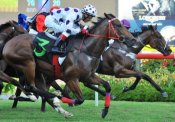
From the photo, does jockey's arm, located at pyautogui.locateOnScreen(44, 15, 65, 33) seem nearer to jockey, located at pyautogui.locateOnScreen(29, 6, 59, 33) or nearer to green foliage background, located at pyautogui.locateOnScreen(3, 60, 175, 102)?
jockey, located at pyautogui.locateOnScreen(29, 6, 59, 33)

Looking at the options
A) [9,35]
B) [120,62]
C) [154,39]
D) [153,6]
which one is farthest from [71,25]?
[153,6]

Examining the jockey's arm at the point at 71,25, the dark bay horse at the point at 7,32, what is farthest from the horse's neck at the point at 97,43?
the dark bay horse at the point at 7,32

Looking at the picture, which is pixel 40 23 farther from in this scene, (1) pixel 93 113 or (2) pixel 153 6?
(2) pixel 153 6

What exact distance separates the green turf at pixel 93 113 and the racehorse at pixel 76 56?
1.06 feet

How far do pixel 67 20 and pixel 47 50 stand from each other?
1.66 ft

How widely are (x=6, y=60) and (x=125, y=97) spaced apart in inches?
168

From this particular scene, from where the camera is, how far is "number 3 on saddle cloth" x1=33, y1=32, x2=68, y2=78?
8695 millimetres

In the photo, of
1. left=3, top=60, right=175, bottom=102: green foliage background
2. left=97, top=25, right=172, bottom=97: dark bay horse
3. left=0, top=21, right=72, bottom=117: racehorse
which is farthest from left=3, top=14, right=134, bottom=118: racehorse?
left=3, top=60, right=175, bottom=102: green foliage background

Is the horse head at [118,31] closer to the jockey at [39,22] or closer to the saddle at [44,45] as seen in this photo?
the saddle at [44,45]

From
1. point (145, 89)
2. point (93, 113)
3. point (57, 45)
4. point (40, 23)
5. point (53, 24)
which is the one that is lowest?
point (145, 89)

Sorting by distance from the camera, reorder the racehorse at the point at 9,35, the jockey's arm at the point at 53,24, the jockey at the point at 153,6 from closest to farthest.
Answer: the jockey's arm at the point at 53,24, the racehorse at the point at 9,35, the jockey at the point at 153,6

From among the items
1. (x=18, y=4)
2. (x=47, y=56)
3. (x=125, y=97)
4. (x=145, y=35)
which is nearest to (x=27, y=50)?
(x=47, y=56)

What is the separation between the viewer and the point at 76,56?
8570 mm

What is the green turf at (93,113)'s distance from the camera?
28.6ft
